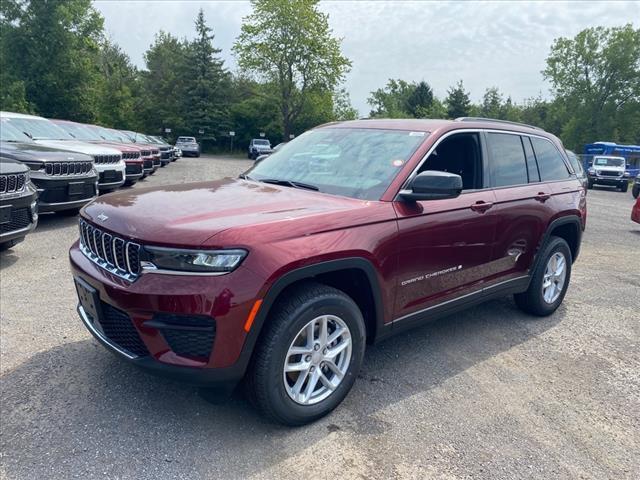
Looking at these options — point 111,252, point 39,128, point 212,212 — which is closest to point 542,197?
point 212,212

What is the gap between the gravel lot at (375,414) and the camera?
2516mm

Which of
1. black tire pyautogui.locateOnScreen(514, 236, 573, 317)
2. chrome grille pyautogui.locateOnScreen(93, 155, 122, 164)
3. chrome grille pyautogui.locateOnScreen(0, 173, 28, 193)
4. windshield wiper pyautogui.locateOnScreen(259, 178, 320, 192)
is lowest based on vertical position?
black tire pyautogui.locateOnScreen(514, 236, 573, 317)

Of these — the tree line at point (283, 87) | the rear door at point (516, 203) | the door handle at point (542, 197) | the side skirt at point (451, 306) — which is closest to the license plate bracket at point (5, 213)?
the side skirt at point (451, 306)

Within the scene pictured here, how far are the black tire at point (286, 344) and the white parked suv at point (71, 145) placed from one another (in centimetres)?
811

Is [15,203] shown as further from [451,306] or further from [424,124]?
[451,306]

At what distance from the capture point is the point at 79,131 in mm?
12281

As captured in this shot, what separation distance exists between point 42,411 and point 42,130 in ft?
28.8

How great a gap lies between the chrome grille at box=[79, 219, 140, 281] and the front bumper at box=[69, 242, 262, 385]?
92 mm

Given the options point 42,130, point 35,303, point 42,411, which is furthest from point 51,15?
point 42,411

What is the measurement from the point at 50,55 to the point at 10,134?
89.2 ft

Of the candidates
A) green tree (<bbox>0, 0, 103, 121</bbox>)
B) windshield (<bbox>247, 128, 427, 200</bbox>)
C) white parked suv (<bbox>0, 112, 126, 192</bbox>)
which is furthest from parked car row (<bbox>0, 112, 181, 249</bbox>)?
green tree (<bbox>0, 0, 103, 121</bbox>)

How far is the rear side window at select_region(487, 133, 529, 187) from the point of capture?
4.07 m

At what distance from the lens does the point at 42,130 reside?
9891 mm

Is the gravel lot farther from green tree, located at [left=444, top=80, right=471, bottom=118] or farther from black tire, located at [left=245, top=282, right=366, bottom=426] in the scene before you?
green tree, located at [left=444, top=80, right=471, bottom=118]
